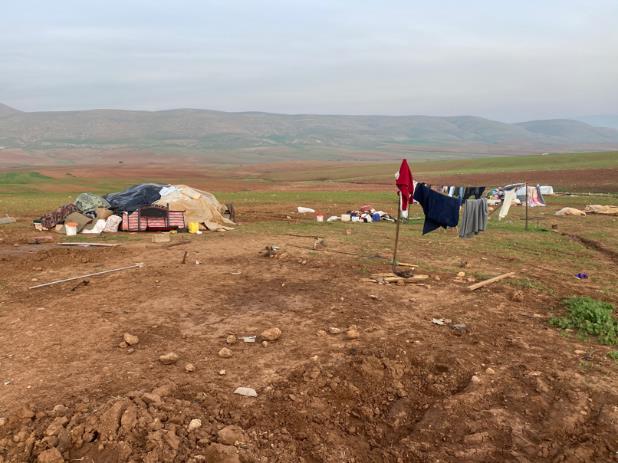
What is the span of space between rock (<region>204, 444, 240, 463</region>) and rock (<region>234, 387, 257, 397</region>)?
893 millimetres

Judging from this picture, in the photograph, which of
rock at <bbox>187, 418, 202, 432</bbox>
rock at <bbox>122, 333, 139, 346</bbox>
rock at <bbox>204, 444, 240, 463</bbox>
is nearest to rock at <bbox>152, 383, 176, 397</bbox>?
rock at <bbox>187, 418, 202, 432</bbox>

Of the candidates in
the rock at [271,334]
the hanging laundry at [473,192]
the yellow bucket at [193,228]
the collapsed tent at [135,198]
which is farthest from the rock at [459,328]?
the collapsed tent at [135,198]

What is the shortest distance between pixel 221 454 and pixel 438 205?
8093 millimetres

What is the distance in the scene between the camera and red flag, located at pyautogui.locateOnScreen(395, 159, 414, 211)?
949 cm

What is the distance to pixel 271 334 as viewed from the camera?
6164 mm

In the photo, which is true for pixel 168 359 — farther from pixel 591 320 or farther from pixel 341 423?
pixel 591 320

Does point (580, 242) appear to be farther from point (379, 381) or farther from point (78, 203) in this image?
point (78, 203)

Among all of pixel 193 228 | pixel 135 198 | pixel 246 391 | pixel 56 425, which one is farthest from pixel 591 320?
pixel 135 198

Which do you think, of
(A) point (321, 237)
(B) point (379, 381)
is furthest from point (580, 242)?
(B) point (379, 381)

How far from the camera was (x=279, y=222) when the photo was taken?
19.0m

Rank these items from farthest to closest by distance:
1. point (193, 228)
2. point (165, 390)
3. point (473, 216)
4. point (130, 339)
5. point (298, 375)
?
point (193, 228), point (473, 216), point (130, 339), point (298, 375), point (165, 390)

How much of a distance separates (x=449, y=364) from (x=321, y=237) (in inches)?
362

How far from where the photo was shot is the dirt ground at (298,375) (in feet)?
13.4

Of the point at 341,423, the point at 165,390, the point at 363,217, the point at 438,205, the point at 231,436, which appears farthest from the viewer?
the point at 363,217
